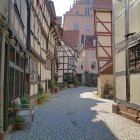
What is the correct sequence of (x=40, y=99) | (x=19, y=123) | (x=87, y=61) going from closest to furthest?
(x=19, y=123) < (x=40, y=99) < (x=87, y=61)

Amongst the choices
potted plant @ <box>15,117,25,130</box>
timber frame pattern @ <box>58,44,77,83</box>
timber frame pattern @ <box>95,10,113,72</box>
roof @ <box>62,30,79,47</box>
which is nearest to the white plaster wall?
potted plant @ <box>15,117,25,130</box>

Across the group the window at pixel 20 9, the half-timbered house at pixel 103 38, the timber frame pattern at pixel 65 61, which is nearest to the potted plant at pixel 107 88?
the half-timbered house at pixel 103 38

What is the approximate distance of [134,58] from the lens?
43.5 feet

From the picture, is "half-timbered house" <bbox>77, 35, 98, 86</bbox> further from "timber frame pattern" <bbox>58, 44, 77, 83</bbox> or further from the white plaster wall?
the white plaster wall

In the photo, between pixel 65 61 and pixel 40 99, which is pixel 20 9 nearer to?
pixel 40 99

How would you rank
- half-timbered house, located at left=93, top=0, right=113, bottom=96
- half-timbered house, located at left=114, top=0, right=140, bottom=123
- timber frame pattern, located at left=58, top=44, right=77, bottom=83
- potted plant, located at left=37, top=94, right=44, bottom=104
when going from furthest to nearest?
timber frame pattern, located at left=58, top=44, right=77, bottom=83, half-timbered house, located at left=93, top=0, right=113, bottom=96, potted plant, located at left=37, top=94, right=44, bottom=104, half-timbered house, located at left=114, top=0, right=140, bottom=123

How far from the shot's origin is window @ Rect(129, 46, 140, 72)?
42.1ft

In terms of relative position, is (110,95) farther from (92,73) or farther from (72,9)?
(72,9)

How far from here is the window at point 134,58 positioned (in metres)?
12.8

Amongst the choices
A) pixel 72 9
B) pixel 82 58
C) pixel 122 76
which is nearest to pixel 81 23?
pixel 72 9

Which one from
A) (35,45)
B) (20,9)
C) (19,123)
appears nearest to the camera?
(19,123)

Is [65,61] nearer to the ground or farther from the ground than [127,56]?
farther from the ground

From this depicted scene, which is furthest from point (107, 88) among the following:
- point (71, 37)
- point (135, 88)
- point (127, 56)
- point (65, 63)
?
point (71, 37)

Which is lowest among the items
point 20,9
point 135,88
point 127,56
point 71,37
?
point 135,88
